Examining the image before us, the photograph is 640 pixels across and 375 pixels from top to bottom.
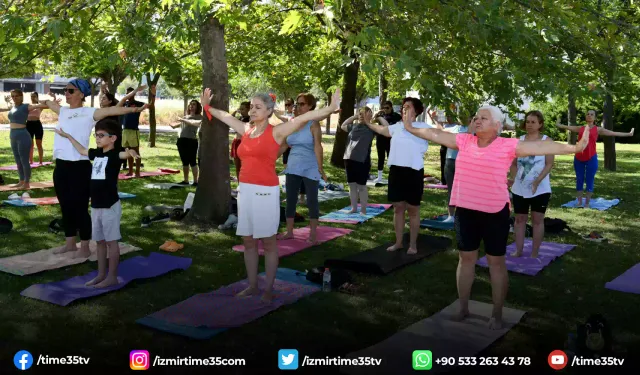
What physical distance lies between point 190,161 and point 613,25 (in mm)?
8272

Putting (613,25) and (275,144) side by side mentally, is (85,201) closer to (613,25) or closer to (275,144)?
(275,144)

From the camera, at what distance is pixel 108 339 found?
16.2 ft

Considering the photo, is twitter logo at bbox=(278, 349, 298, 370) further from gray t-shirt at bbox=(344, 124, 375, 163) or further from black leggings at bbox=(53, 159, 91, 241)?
gray t-shirt at bbox=(344, 124, 375, 163)

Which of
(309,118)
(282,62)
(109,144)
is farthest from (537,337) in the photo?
(282,62)

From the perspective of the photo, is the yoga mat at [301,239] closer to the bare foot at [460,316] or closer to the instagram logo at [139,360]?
the bare foot at [460,316]

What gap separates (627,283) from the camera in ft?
22.3

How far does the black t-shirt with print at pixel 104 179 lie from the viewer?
6160mm

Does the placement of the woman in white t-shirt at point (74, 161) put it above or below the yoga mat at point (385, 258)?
above

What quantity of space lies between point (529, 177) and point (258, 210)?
3.55 metres

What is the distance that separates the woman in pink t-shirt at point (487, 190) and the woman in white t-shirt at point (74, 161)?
3.92 meters

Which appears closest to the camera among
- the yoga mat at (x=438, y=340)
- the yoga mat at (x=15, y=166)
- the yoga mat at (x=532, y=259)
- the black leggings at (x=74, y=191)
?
the yoga mat at (x=438, y=340)

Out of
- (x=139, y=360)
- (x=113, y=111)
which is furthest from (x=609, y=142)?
(x=139, y=360)

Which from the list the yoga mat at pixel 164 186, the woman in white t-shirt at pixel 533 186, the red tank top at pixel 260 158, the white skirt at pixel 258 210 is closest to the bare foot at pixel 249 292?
the white skirt at pixel 258 210

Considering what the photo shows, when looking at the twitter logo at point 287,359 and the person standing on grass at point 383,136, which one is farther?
the person standing on grass at point 383,136
